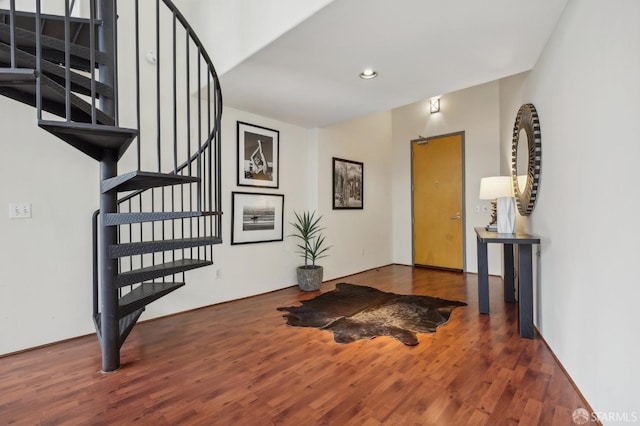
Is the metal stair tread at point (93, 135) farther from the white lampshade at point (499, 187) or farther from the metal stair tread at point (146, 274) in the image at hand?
the white lampshade at point (499, 187)

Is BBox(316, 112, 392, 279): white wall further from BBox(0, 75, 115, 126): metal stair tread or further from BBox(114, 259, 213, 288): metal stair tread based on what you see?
BBox(0, 75, 115, 126): metal stair tread

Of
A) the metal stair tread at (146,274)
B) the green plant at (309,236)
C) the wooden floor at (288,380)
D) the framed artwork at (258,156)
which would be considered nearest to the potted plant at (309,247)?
the green plant at (309,236)

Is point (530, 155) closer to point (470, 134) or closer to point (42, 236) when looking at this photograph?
point (470, 134)

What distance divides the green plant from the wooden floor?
69.3 inches

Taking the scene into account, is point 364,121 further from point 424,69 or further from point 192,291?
point 192,291

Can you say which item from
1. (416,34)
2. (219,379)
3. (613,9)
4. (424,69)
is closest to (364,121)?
(424,69)

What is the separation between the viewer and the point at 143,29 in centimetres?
313

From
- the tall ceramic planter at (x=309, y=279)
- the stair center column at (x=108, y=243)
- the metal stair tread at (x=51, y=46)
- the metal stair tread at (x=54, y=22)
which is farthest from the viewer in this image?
the tall ceramic planter at (x=309, y=279)

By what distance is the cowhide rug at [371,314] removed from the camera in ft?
9.20

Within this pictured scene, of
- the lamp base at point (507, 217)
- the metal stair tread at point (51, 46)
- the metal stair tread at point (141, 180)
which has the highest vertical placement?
the metal stair tread at point (51, 46)

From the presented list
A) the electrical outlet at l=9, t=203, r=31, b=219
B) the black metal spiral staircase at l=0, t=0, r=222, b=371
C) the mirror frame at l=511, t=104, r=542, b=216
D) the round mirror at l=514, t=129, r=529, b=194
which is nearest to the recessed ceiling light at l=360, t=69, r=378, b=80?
the black metal spiral staircase at l=0, t=0, r=222, b=371

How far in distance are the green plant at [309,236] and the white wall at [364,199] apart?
174mm

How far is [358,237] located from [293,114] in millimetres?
2436

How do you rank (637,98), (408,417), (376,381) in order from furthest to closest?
(376,381)
(408,417)
(637,98)
